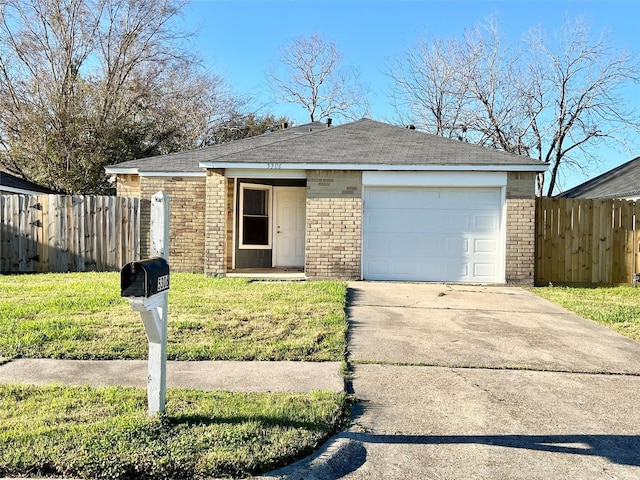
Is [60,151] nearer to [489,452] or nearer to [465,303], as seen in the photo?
[465,303]

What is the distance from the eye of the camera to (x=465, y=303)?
28.9ft

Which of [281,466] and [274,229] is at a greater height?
[274,229]

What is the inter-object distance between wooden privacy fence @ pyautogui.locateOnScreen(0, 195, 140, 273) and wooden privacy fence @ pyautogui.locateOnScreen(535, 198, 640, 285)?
1011cm

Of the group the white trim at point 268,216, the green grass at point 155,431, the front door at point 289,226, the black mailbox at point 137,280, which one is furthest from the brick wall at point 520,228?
the black mailbox at point 137,280

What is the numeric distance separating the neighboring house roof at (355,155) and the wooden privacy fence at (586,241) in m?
1.55

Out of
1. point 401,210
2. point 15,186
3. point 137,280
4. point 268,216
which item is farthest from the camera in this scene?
point 15,186

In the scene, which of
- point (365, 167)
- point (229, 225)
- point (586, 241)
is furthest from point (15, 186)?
point (586, 241)

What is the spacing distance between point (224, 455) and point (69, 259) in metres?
11.3

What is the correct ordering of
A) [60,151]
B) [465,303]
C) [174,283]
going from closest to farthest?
[465,303] < [174,283] < [60,151]

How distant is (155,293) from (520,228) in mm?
9623

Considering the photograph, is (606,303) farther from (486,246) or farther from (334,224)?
(334,224)

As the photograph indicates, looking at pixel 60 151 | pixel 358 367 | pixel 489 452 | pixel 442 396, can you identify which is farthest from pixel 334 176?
pixel 60 151

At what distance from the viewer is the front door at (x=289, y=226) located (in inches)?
549

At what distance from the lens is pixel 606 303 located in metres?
9.05
